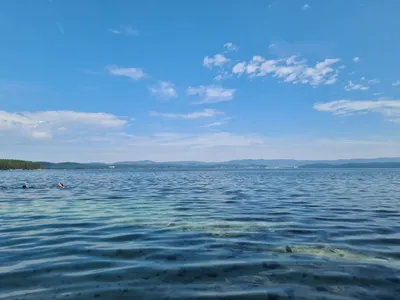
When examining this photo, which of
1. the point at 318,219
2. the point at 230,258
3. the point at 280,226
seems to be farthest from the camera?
the point at 318,219

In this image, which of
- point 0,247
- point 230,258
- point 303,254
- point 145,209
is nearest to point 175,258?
point 230,258

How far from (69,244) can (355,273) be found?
9130 mm

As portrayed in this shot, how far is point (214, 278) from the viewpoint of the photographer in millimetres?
7586

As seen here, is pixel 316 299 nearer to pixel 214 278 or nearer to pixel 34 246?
pixel 214 278

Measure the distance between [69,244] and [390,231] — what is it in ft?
41.2

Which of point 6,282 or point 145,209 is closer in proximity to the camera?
point 6,282

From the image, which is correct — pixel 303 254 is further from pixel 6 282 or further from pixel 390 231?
pixel 6 282

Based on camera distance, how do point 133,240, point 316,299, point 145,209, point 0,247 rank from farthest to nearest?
point 145,209 < point 133,240 < point 0,247 < point 316,299

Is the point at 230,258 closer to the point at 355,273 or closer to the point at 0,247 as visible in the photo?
the point at 355,273

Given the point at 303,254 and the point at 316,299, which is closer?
the point at 316,299

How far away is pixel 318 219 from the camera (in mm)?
16047

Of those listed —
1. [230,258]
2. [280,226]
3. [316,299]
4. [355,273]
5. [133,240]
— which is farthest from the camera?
[280,226]

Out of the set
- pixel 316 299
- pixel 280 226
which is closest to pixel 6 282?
pixel 316 299

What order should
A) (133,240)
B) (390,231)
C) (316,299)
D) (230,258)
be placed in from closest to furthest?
1. (316,299)
2. (230,258)
3. (133,240)
4. (390,231)
